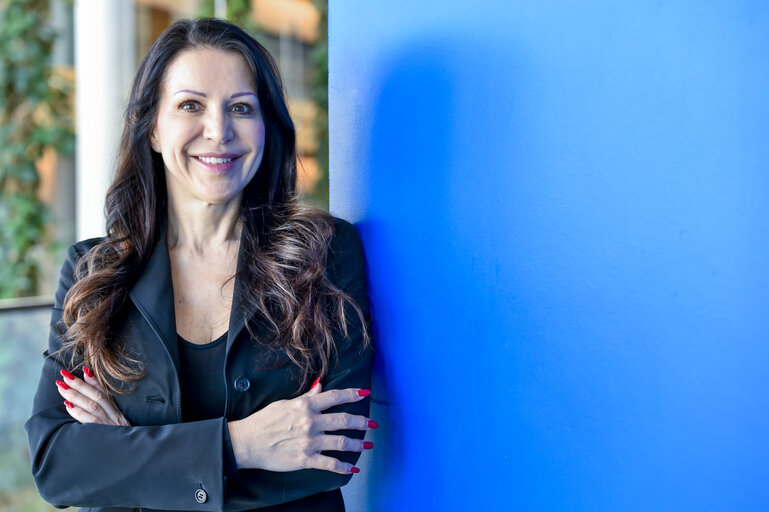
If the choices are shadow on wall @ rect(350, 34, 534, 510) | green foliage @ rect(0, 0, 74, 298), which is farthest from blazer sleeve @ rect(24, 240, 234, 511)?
green foliage @ rect(0, 0, 74, 298)

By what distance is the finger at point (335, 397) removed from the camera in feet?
5.00

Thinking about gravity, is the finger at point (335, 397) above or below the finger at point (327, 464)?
above

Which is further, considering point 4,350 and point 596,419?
point 4,350

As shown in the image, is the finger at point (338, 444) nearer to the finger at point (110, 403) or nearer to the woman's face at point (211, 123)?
the finger at point (110, 403)

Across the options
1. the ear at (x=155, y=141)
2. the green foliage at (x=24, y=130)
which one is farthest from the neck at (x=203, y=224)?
the green foliage at (x=24, y=130)

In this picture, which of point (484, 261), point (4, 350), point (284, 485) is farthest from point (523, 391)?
point (4, 350)

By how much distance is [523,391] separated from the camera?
135cm

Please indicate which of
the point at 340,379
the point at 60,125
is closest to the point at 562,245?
the point at 340,379

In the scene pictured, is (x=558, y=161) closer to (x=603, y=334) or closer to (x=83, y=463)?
(x=603, y=334)

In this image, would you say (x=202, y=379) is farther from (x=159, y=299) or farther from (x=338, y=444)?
(x=338, y=444)

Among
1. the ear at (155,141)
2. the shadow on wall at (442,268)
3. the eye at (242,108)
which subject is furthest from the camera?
the ear at (155,141)

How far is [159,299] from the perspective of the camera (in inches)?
66.7

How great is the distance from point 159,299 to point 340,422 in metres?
0.55

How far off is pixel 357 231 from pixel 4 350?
2.61m
